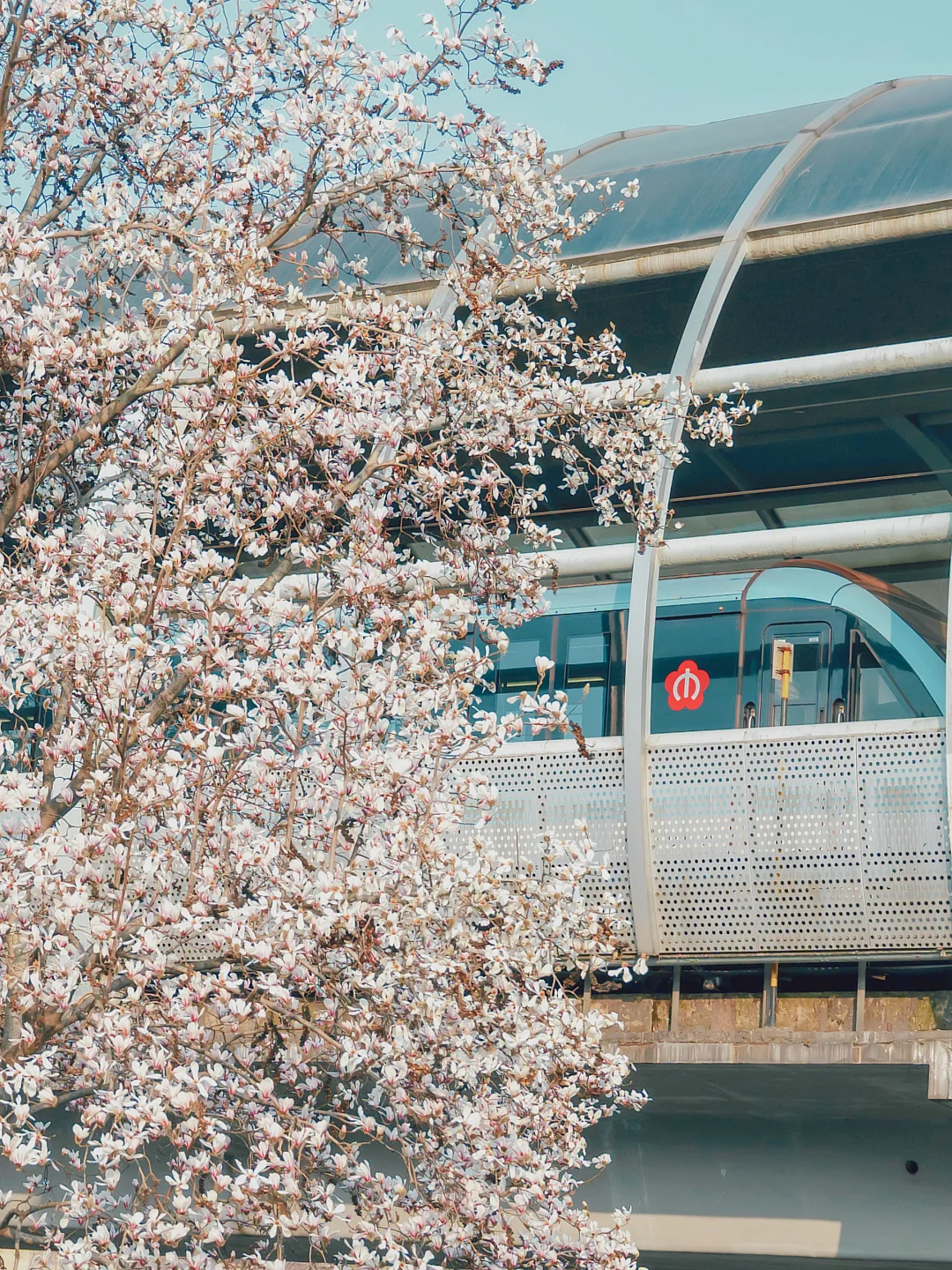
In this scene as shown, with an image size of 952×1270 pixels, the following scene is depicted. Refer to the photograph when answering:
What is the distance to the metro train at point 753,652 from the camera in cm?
1695

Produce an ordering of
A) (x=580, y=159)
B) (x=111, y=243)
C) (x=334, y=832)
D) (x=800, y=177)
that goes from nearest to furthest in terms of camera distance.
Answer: (x=334, y=832) < (x=111, y=243) < (x=800, y=177) < (x=580, y=159)

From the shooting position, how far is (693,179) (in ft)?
65.2

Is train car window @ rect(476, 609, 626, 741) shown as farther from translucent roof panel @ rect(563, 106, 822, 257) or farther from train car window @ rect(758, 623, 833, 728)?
translucent roof panel @ rect(563, 106, 822, 257)

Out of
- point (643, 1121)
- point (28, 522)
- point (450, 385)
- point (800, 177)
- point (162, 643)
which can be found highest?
point (800, 177)

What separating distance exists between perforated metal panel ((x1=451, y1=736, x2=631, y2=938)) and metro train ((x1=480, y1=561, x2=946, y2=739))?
109 centimetres

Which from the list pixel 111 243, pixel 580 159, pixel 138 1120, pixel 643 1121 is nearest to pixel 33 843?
pixel 138 1120

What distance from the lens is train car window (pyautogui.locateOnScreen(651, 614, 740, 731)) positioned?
1756 cm

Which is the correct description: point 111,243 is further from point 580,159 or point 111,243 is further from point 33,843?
point 580,159

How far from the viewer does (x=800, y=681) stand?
17.3 meters

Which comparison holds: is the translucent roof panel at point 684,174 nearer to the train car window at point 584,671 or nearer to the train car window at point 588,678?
the train car window at point 584,671

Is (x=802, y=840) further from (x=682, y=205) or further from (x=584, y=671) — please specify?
(x=682, y=205)

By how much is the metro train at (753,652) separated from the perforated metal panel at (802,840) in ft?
5.44

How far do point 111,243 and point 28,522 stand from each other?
184 centimetres

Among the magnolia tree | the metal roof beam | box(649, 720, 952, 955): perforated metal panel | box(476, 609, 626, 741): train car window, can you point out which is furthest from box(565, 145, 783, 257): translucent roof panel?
the magnolia tree
